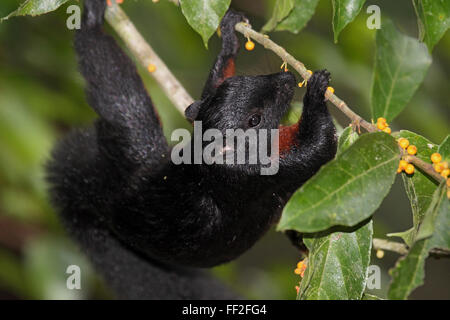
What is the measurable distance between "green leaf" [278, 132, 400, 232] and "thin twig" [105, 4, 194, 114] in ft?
4.11

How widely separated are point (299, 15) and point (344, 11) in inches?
21.8

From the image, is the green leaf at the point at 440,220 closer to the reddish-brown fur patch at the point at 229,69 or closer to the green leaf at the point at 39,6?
the reddish-brown fur patch at the point at 229,69

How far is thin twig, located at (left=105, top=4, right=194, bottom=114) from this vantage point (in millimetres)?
2785

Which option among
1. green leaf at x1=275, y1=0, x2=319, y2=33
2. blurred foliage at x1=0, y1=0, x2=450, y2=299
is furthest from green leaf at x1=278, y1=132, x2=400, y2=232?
blurred foliage at x1=0, y1=0, x2=450, y2=299

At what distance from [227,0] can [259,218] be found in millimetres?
1026

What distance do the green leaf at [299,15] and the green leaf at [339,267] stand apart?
0.93 metres

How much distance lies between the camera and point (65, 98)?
386 centimetres

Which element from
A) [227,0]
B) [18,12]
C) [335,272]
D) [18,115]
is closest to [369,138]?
[335,272]

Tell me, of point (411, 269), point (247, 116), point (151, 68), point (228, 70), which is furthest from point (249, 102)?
point (411, 269)

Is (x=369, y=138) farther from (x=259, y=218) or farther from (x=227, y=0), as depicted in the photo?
(x=259, y=218)

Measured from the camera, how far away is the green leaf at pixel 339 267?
5.87 ft

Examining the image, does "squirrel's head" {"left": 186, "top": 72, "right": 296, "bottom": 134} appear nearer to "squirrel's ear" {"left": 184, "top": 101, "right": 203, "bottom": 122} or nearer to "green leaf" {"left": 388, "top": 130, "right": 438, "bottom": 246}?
"squirrel's ear" {"left": 184, "top": 101, "right": 203, "bottom": 122}

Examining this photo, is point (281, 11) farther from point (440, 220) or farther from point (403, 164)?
point (440, 220)
